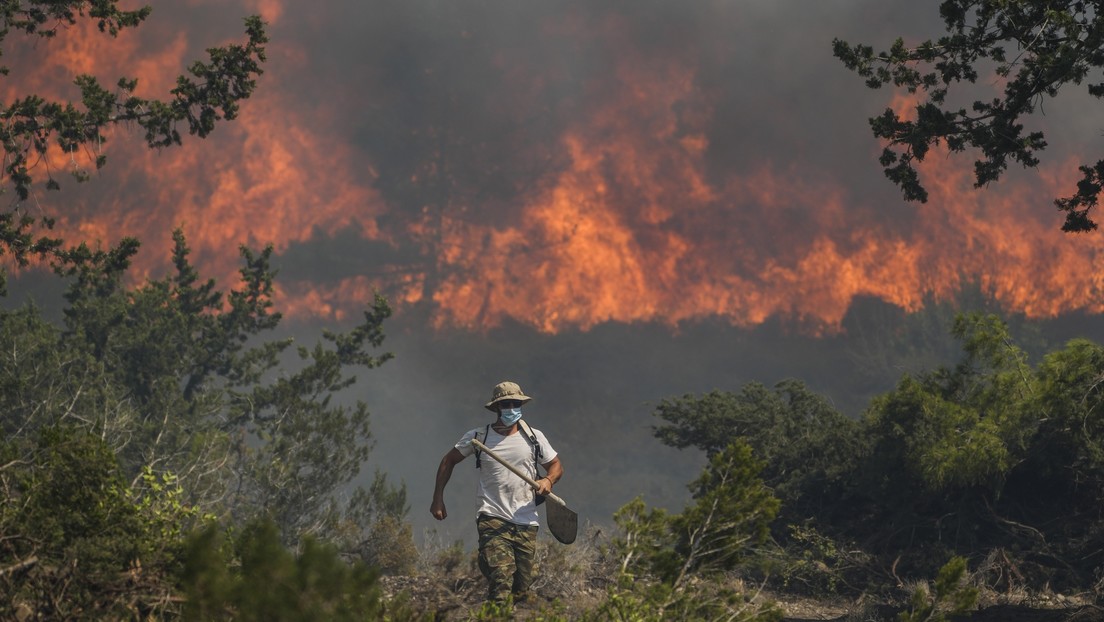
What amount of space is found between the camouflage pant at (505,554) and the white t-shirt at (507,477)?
9 cm

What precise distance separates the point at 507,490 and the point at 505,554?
56cm

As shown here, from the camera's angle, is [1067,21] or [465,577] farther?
[465,577]

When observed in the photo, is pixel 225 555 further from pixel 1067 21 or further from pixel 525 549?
pixel 1067 21

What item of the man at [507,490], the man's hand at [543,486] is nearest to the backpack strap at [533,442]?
the man at [507,490]

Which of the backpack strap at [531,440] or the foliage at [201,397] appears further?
the foliage at [201,397]

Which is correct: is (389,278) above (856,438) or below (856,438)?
above

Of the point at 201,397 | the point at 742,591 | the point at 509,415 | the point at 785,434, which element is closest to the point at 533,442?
the point at 509,415

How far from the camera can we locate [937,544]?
16016 mm

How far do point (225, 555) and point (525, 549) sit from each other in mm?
4305

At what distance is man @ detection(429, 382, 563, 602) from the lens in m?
8.88

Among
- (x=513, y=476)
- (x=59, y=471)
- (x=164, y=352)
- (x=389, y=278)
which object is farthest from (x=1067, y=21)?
(x=389, y=278)

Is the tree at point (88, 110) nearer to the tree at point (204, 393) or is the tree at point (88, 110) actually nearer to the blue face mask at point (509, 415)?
the tree at point (204, 393)

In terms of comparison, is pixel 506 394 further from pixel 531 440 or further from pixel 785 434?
pixel 785 434

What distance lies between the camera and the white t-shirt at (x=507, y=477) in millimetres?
8977
